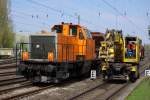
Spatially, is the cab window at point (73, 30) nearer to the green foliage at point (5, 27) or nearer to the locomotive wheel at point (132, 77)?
the locomotive wheel at point (132, 77)

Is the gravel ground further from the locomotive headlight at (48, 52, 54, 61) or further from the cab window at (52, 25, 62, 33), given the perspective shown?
the cab window at (52, 25, 62, 33)

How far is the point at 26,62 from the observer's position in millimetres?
20828

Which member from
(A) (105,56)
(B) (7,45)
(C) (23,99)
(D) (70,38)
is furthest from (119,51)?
(B) (7,45)

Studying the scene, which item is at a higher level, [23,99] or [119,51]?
[119,51]

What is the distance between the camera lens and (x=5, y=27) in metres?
76.2

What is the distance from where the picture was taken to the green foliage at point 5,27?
7512 centimetres

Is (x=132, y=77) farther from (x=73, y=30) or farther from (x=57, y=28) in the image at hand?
(x=57, y=28)

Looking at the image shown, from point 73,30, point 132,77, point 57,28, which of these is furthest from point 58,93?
point 132,77

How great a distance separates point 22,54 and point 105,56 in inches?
234

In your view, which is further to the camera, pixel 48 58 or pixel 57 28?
pixel 57 28

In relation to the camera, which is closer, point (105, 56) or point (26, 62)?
point (26, 62)

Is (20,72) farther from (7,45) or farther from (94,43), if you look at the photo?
(7,45)

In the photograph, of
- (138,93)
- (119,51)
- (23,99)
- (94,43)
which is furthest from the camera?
(94,43)

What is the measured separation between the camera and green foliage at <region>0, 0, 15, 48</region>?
75.1 meters
